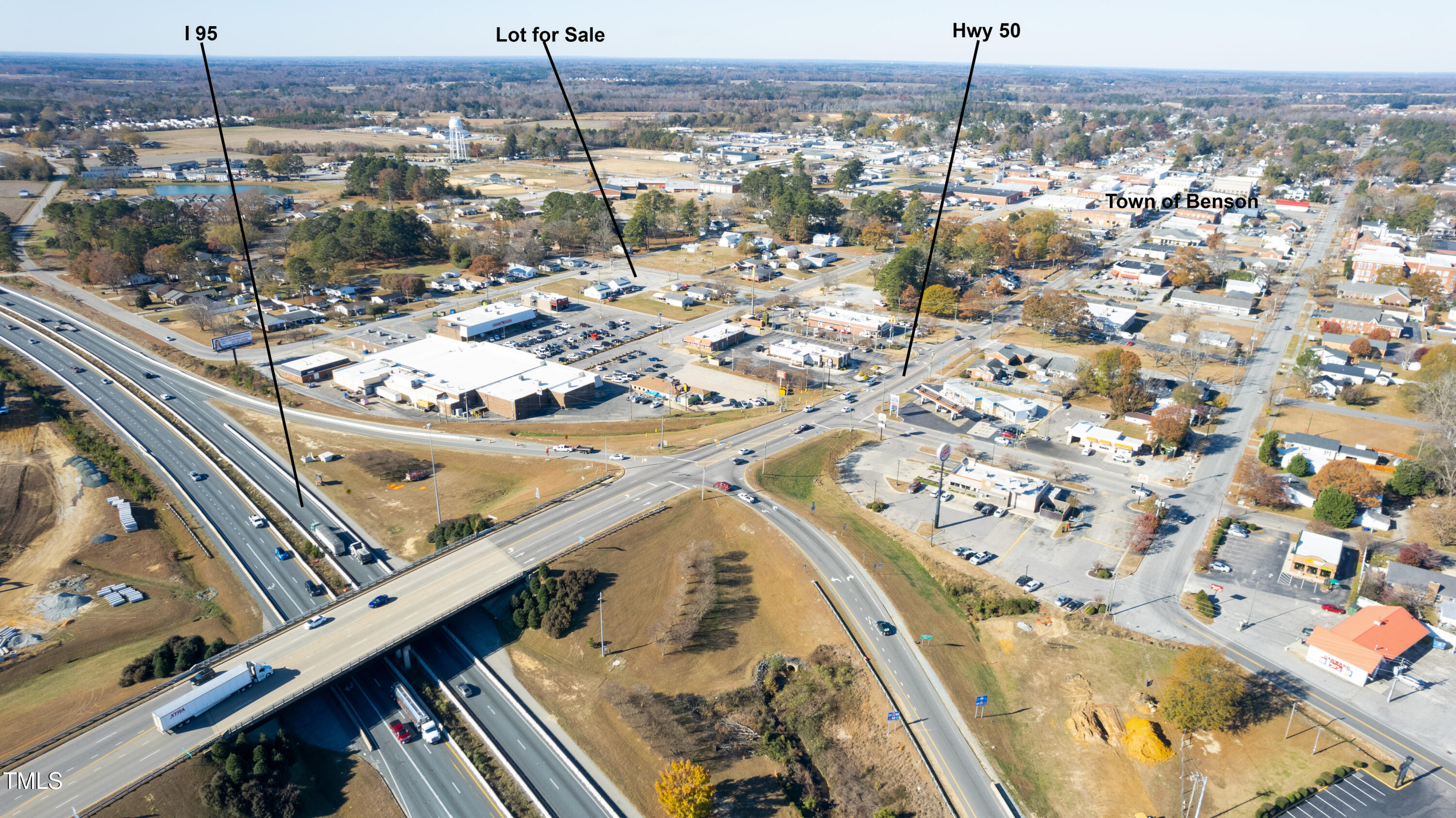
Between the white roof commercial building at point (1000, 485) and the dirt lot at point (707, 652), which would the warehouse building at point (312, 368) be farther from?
the white roof commercial building at point (1000, 485)

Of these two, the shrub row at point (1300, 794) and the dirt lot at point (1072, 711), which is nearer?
the shrub row at point (1300, 794)

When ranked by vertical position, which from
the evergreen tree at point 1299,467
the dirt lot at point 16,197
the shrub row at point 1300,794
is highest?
the dirt lot at point 16,197

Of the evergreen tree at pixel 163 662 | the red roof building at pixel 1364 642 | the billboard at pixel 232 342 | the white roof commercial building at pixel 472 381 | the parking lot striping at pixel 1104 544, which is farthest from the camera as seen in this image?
the billboard at pixel 232 342

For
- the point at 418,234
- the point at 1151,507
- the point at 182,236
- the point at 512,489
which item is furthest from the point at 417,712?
the point at 182,236

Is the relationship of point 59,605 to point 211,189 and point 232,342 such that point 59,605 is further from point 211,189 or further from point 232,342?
point 211,189

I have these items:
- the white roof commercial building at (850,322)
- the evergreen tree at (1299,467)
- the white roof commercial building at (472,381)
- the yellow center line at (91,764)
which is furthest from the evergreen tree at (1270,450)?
the yellow center line at (91,764)

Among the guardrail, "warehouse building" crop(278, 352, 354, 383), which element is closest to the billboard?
"warehouse building" crop(278, 352, 354, 383)
